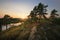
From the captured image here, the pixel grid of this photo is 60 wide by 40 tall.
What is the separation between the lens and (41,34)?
110 inches

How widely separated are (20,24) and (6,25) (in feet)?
1.08

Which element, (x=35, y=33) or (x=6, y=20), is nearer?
(x=35, y=33)

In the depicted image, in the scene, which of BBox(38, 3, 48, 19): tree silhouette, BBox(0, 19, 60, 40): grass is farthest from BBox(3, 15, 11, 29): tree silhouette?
A: BBox(38, 3, 48, 19): tree silhouette

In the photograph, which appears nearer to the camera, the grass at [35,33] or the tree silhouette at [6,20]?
the grass at [35,33]

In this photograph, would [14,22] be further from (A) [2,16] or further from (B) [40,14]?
(B) [40,14]

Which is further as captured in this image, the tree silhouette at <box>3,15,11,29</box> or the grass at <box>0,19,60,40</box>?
the tree silhouette at <box>3,15,11,29</box>

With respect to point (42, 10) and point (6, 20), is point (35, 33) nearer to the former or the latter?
point (42, 10)

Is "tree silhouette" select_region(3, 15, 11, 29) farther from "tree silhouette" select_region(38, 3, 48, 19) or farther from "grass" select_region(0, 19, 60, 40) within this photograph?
"tree silhouette" select_region(38, 3, 48, 19)

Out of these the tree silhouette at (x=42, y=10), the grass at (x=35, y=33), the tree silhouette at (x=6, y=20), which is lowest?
the grass at (x=35, y=33)

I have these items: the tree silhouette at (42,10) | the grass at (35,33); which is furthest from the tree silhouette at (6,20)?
the tree silhouette at (42,10)

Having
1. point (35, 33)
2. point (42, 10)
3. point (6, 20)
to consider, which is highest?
point (42, 10)

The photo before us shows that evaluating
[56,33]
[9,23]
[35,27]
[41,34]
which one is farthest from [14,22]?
[56,33]

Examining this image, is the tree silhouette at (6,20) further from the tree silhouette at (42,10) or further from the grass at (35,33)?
the tree silhouette at (42,10)

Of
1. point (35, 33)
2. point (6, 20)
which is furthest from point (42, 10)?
point (6, 20)
